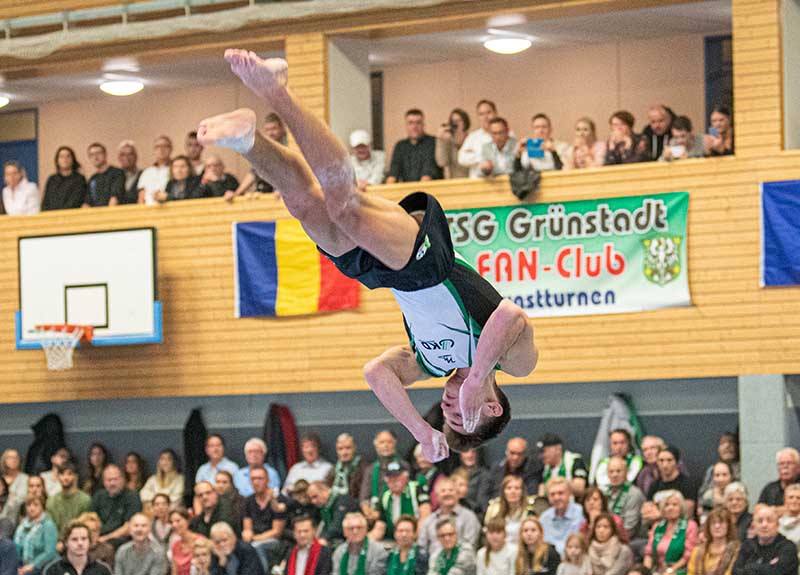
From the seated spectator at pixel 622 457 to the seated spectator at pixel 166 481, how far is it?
5.29 m

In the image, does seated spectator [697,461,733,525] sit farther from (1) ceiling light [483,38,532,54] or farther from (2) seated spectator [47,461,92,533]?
(2) seated spectator [47,461,92,533]

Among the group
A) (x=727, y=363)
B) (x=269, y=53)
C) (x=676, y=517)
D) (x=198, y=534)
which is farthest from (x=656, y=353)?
(x=269, y=53)

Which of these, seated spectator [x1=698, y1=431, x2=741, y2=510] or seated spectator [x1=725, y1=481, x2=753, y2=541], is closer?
seated spectator [x1=725, y1=481, x2=753, y2=541]

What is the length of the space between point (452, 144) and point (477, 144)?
406 mm

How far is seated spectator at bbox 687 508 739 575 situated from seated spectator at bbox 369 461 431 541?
3.08m

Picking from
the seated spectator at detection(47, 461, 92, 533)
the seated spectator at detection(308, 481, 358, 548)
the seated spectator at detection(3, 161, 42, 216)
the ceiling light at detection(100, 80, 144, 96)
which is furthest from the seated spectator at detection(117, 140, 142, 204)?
the seated spectator at detection(308, 481, 358, 548)

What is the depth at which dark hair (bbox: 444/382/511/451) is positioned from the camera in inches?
315

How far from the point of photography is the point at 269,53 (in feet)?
61.5

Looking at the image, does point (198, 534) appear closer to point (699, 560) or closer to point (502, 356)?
point (699, 560)

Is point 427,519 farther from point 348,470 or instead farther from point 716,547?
point 716,547

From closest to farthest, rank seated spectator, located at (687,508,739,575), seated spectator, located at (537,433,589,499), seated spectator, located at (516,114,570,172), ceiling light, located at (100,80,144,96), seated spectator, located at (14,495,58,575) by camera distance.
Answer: seated spectator, located at (687,508,739,575) → seated spectator, located at (537,433,589,499) → seated spectator, located at (14,495,58,575) → seated spectator, located at (516,114,570,172) → ceiling light, located at (100,80,144,96)

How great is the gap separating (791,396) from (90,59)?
33.0ft

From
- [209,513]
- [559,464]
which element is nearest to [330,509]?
[209,513]

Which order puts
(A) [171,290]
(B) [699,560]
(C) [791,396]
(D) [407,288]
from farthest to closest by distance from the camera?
(A) [171,290] → (C) [791,396] → (B) [699,560] → (D) [407,288]
